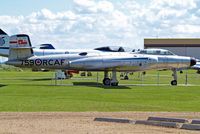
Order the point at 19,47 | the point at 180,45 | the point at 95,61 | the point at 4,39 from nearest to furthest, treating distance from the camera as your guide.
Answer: the point at 19,47
the point at 95,61
the point at 4,39
the point at 180,45

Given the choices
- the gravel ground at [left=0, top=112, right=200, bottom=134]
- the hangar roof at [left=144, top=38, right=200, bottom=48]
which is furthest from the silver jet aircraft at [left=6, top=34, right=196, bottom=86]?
the hangar roof at [left=144, top=38, right=200, bottom=48]

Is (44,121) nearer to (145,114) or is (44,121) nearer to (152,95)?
(145,114)

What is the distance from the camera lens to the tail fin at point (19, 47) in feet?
137

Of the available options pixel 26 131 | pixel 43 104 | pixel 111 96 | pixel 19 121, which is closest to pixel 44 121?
pixel 19 121

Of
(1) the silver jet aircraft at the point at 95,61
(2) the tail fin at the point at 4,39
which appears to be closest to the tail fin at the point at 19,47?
(1) the silver jet aircraft at the point at 95,61

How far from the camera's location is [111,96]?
3031 cm

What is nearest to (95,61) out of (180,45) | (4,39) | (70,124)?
(4,39)

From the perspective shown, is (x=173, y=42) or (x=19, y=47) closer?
(x=19, y=47)

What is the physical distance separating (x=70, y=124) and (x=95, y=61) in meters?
25.1

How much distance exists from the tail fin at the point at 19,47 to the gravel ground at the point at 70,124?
21438 mm

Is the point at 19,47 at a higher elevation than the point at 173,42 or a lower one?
lower

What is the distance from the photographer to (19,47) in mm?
41812

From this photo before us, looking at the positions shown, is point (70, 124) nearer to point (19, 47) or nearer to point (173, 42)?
point (19, 47)

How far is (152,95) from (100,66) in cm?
1168
